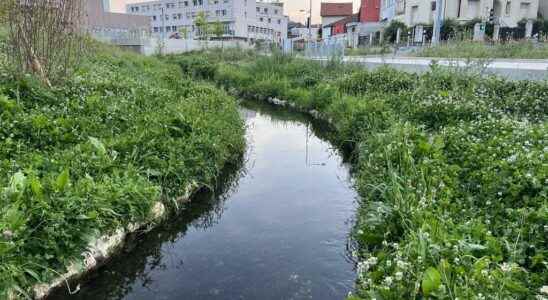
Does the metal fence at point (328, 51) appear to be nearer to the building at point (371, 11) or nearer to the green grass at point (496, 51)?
the green grass at point (496, 51)

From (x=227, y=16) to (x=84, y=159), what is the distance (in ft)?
229

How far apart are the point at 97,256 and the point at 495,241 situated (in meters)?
3.47

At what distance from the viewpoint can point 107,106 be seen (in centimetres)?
632

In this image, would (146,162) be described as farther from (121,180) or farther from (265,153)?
(265,153)

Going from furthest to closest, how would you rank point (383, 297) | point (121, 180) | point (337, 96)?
point (337, 96) → point (121, 180) → point (383, 297)

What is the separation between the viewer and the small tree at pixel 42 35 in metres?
6.61

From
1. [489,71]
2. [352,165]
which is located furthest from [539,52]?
[352,165]

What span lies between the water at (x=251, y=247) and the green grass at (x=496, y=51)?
6.85 meters

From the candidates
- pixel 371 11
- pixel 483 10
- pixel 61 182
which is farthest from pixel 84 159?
pixel 371 11

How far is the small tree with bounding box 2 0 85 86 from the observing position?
6.61 m

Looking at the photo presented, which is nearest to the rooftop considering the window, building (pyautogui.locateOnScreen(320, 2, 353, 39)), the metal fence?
building (pyautogui.locateOnScreen(320, 2, 353, 39))

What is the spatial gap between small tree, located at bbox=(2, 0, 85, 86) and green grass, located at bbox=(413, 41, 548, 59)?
386 inches

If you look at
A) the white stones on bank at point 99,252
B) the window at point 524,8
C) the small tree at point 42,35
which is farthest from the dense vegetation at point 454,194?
the window at point 524,8

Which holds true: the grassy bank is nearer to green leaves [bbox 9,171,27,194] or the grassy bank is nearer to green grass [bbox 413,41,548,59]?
green leaves [bbox 9,171,27,194]
